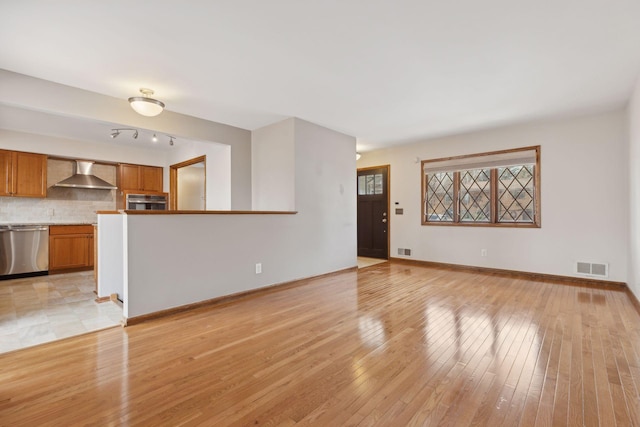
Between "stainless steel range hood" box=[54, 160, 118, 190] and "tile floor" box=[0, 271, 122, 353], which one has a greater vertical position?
"stainless steel range hood" box=[54, 160, 118, 190]

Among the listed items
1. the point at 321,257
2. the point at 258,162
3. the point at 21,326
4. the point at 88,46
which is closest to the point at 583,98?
the point at 321,257

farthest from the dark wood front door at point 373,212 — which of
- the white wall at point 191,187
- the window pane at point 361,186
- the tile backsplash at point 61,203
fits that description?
the tile backsplash at point 61,203

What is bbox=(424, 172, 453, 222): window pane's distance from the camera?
5.70 m

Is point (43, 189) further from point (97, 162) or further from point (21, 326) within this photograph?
point (21, 326)

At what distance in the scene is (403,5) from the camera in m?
2.02

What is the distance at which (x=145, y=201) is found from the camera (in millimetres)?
6535

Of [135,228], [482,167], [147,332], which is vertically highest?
[482,167]

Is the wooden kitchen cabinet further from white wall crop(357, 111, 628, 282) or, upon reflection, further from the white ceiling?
white wall crop(357, 111, 628, 282)

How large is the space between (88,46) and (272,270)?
3078mm

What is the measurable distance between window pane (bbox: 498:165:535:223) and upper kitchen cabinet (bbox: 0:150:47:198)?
27.2 ft

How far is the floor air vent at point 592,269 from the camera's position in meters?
4.25

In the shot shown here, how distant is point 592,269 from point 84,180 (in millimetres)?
8978

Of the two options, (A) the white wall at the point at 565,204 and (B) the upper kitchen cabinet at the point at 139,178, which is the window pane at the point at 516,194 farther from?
(B) the upper kitchen cabinet at the point at 139,178

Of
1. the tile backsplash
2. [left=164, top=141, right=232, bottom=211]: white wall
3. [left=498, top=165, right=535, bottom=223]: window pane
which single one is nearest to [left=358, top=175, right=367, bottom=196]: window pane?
[left=498, top=165, right=535, bottom=223]: window pane
